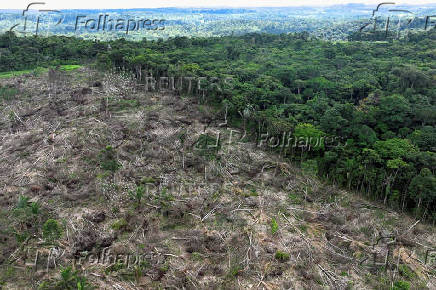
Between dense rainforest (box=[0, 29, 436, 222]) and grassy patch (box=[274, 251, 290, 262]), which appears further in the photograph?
dense rainforest (box=[0, 29, 436, 222])

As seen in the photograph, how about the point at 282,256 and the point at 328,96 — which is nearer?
the point at 282,256

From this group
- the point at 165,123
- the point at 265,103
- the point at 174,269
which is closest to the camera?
the point at 174,269

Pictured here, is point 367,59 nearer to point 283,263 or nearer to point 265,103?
point 265,103

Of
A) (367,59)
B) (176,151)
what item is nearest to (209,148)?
(176,151)

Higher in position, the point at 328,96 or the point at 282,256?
the point at 328,96

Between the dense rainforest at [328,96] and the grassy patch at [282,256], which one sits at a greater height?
the dense rainforest at [328,96]

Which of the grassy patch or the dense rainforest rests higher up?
the dense rainforest

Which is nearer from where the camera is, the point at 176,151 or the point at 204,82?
the point at 176,151

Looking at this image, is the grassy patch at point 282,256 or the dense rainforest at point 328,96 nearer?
the grassy patch at point 282,256
